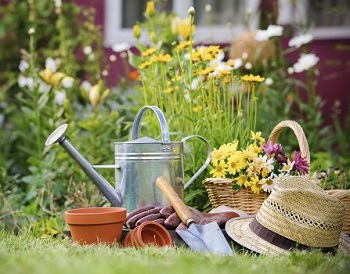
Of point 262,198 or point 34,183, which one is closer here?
point 262,198

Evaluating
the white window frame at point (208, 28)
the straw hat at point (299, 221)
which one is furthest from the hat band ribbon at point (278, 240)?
the white window frame at point (208, 28)

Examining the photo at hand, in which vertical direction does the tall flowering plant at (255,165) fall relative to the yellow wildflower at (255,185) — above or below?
above

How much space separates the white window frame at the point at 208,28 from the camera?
8.16 m

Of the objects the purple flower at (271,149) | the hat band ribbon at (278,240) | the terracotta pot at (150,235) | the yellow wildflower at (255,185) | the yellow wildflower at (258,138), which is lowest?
the terracotta pot at (150,235)

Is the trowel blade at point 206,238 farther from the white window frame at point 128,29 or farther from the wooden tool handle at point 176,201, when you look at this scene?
the white window frame at point 128,29

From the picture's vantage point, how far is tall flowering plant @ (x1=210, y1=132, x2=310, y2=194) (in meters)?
3.77

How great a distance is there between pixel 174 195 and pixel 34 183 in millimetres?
1555

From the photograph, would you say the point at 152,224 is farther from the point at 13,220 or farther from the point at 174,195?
the point at 13,220

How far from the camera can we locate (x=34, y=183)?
4871 mm

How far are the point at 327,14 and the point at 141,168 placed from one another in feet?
16.7

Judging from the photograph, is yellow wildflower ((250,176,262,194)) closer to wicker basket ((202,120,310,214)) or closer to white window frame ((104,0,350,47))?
wicker basket ((202,120,310,214))

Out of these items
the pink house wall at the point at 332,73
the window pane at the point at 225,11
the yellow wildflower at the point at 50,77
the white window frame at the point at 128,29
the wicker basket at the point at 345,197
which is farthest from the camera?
the window pane at the point at 225,11

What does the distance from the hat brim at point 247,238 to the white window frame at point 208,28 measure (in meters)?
4.68

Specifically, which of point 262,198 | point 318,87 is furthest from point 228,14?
point 262,198
